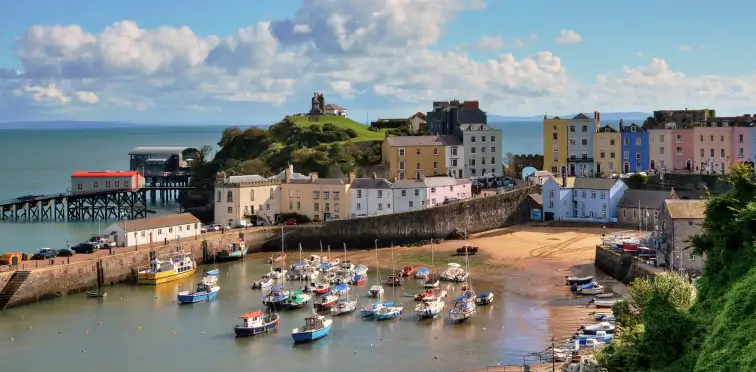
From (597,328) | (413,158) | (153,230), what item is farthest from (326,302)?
(413,158)

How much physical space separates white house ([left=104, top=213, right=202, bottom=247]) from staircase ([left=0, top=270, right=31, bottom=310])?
7.93m

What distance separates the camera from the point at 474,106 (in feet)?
255

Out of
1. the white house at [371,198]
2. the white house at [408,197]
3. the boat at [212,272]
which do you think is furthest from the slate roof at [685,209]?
the boat at [212,272]

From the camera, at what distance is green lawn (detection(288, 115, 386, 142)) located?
81.5 meters

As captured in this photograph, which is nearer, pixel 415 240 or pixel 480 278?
pixel 480 278

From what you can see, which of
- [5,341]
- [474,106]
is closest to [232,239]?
[5,341]

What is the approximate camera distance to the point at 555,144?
68.5m

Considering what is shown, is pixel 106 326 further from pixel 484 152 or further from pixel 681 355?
pixel 484 152

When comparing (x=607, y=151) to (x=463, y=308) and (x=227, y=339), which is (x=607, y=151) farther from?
(x=227, y=339)

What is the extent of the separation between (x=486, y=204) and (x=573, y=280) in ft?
57.0

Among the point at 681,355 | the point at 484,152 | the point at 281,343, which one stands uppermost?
the point at 484,152

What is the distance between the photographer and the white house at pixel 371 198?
58.3 m

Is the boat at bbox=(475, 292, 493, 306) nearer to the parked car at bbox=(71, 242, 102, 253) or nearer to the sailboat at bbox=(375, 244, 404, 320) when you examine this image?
the sailboat at bbox=(375, 244, 404, 320)

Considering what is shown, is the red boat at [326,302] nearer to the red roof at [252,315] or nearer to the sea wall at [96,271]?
the red roof at [252,315]
